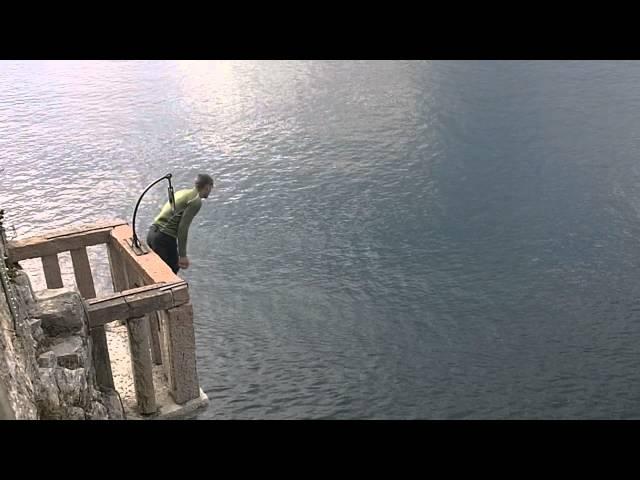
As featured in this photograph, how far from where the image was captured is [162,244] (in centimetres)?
1100

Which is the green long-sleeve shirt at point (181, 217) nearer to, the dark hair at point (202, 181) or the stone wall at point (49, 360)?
the dark hair at point (202, 181)

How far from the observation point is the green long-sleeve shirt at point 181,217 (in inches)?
416

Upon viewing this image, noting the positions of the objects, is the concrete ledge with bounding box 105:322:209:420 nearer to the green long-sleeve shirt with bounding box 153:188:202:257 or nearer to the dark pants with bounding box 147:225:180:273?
the dark pants with bounding box 147:225:180:273

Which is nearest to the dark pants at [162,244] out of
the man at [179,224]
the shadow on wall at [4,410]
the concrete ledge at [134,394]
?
the man at [179,224]

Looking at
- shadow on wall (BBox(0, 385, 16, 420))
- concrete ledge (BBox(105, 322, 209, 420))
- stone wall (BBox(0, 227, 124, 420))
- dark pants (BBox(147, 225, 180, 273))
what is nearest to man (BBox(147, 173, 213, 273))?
dark pants (BBox(147, 225, 180, 273))

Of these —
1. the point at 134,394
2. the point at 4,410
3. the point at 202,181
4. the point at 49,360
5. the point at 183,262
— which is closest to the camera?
the point at 4,410

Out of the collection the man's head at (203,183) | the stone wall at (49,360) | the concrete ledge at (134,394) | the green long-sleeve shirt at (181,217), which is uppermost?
the man's head at (203,183)

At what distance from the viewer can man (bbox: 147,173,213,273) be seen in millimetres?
10594

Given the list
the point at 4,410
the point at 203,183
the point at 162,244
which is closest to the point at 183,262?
the point at 162,244

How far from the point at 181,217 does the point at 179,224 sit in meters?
0.11

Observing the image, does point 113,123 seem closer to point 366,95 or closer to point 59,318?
point 366,95

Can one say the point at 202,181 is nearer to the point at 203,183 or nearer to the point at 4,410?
the point at 203,183

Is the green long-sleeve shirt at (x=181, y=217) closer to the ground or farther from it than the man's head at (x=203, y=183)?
closer to the ground

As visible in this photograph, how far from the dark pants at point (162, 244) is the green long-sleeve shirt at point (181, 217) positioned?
0.27 ft
